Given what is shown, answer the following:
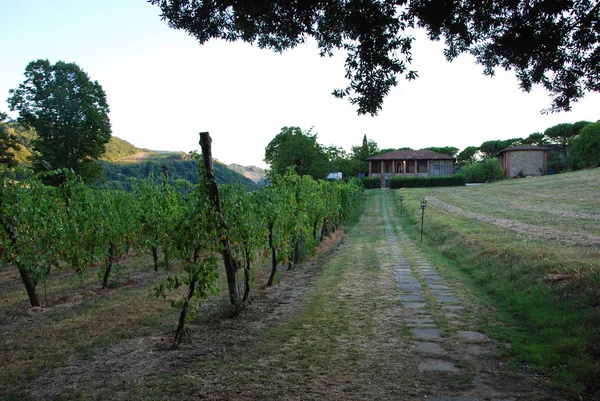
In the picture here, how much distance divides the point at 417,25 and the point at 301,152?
150 feet

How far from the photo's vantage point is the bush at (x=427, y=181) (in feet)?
174

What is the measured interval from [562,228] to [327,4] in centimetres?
1291

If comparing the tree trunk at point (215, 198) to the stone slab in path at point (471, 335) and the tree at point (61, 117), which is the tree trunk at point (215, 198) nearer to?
the stone slab in path at point (471, 335)

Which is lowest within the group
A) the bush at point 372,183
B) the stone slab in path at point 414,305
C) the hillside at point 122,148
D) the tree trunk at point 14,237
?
the stone slab in path at point 414,305

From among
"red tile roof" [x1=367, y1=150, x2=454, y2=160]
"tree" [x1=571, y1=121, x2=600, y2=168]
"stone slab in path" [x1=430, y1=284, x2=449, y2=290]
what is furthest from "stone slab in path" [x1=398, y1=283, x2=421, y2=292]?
"red tile roof" [x1=367, y1=150, x2=454, y2=160]

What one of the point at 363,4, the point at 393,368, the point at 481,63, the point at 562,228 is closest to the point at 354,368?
the point at 393,368

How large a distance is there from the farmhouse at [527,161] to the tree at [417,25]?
62212 mm

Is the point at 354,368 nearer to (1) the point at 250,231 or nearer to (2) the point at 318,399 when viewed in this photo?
(2) the point at 318,399

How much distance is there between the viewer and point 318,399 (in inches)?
135

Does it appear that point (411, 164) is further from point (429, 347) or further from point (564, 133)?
point (429, 347)

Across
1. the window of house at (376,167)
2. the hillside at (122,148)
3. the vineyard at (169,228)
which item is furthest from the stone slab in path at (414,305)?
the hillside at (122,148)

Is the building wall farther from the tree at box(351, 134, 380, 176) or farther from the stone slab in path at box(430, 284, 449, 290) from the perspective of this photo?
the stone slab in path at box(430, 284, 449, 290)

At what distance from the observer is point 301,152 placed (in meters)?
50.7

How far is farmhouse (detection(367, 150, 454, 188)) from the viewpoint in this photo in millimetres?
63938
